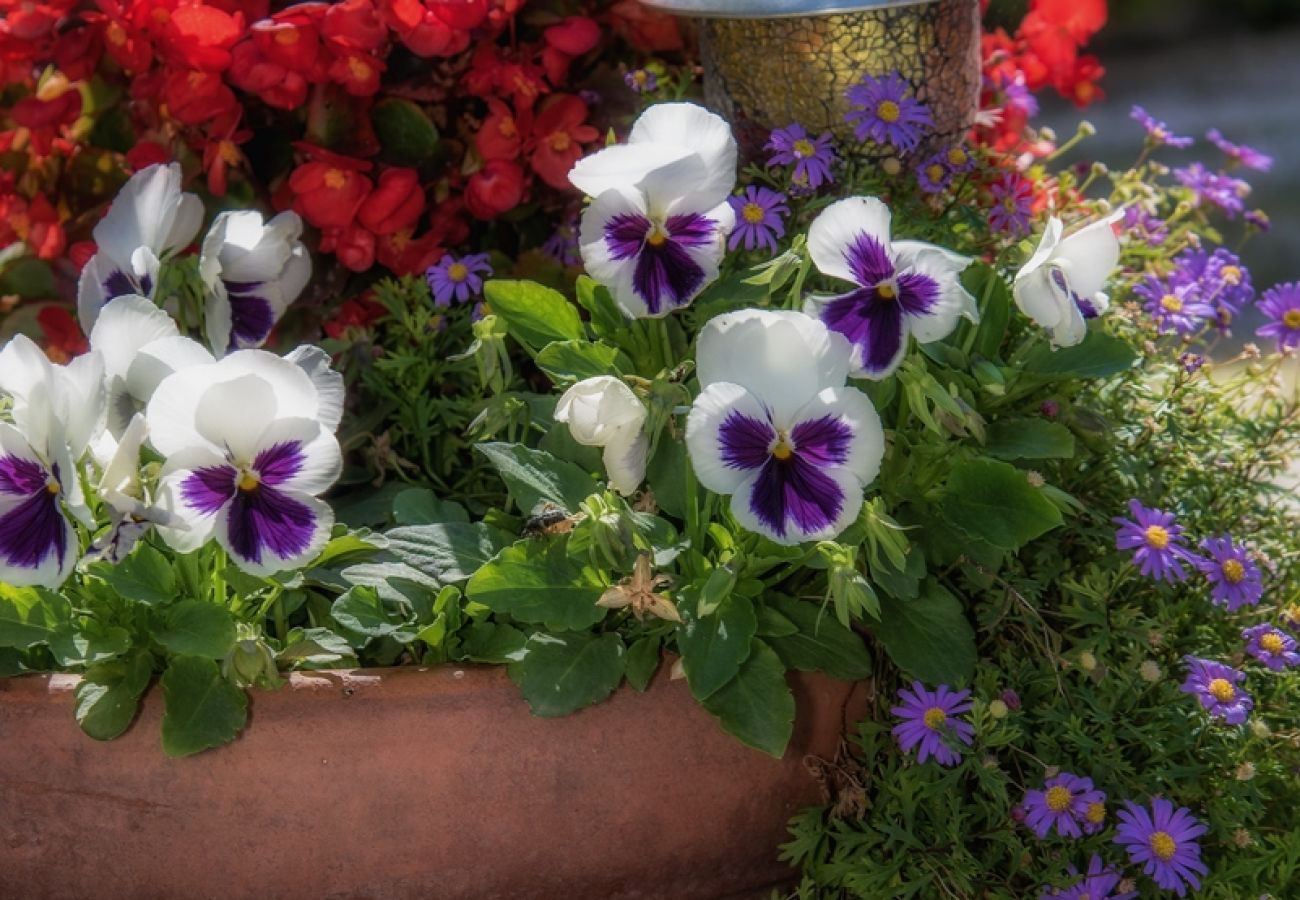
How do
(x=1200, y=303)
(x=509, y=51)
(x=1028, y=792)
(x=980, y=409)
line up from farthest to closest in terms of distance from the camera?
(x=509, y=51)
(x=1200, y=303)
(x=980, y=409)
(x=1028, y=792)

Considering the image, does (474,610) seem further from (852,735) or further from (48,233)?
(48,233)

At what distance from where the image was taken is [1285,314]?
1.37 metres

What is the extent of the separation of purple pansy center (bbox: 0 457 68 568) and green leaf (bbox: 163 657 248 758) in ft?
0.41

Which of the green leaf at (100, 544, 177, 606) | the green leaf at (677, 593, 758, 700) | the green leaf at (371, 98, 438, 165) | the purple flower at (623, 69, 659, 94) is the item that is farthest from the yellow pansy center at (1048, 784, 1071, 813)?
the green leaf at (371, 98, 438, 165)

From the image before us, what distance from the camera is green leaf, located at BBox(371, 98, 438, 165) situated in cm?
153

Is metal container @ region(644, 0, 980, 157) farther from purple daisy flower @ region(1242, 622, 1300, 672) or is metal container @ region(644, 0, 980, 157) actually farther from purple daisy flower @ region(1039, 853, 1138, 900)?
purple daisy flower @ region(1039, 853, 1138, 900)

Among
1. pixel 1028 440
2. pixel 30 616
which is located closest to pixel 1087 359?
pixel 1028 440

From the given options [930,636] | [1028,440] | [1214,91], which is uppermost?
[1028,440]

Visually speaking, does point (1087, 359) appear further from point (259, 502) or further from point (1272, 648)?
point (259, 502)

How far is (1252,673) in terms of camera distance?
1.28 metres

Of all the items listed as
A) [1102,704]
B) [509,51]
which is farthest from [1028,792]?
[509,51]

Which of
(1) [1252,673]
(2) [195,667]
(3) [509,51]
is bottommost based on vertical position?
(1) [1252,673]

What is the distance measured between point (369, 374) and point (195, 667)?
39cm

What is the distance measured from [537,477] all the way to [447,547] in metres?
0.09
